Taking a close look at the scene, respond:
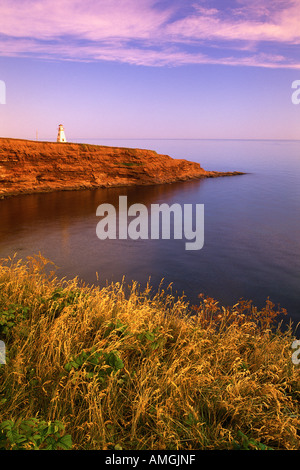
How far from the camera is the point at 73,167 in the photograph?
3384 centimetres

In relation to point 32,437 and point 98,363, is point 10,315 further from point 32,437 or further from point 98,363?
point 32,437

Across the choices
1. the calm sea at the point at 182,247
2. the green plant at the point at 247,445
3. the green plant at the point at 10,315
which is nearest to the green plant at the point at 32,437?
the green plant at the point at 247,445

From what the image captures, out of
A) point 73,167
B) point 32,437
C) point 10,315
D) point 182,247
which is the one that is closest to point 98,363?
point 32,437

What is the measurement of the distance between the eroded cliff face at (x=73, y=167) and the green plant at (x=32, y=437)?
98.1ft

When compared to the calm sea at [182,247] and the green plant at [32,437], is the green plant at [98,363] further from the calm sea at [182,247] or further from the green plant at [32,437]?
the calm sea at [182,247]

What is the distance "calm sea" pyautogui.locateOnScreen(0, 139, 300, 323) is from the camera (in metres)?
12.7

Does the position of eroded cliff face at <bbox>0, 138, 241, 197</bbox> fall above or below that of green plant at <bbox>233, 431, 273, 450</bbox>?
above

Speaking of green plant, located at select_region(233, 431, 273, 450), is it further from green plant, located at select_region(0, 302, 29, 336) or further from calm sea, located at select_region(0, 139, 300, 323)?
calm sea, located at select_region(0, 139, 300, 323)

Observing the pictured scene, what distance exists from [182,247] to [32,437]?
51.7ft

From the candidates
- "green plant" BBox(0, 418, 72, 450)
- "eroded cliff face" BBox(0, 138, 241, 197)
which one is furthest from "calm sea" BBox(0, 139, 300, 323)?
"green plant" BBox(0, 418, 72, 450)

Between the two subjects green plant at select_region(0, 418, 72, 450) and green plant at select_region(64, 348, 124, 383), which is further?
green plant at select_region(64, 348, 124, 383)

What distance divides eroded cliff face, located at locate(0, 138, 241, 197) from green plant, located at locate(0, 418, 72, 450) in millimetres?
29891

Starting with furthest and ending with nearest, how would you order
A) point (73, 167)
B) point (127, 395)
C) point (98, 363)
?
point (73, 167) → point (98, 363) → point (127, 395)

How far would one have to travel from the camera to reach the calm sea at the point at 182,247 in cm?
1266
